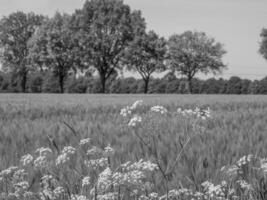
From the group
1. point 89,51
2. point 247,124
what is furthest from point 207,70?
point 247,124

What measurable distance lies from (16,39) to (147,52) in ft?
116

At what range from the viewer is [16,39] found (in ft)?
282

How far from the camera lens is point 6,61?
276ft

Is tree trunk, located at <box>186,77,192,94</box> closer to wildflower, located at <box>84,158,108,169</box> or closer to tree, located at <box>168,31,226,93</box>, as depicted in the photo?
tree, located at <box>168,31,226,93</box>

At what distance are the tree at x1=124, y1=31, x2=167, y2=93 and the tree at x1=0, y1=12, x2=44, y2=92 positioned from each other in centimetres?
2775

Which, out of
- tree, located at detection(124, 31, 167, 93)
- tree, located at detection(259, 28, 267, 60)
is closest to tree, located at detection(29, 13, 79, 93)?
tree, located at detection(124, 31, 167, 93)

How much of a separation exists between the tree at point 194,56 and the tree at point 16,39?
128 ft

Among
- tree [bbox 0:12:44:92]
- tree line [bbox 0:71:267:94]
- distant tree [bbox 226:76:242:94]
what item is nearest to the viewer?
tree [bbox 0:12:44:92]

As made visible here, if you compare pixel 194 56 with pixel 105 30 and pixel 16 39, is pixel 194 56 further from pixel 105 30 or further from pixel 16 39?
pixel 16 39

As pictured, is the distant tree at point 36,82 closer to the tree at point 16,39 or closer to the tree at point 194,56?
the tree at point 16,39

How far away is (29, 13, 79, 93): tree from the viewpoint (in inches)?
2721

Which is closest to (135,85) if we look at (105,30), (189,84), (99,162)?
(189,84)

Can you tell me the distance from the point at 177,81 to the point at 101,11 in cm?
3858

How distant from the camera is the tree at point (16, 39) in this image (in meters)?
83.8
